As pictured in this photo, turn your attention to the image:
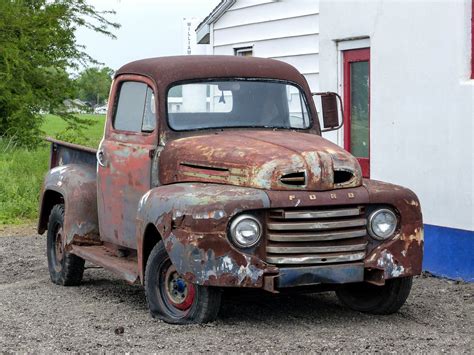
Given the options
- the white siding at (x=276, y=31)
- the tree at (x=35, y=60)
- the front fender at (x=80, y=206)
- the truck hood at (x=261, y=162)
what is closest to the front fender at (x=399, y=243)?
the truck hood at (x=261, y=162)

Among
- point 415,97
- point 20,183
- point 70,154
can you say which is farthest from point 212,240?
point 20,183

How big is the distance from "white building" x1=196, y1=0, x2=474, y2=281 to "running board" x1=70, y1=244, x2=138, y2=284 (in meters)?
2.82

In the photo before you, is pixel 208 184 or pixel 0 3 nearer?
pixel 208 184

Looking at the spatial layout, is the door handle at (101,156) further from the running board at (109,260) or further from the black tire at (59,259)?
the black tire at (59,259)

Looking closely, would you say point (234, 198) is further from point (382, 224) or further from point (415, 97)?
point (415, 97)

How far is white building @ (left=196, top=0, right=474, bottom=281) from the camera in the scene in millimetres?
9398

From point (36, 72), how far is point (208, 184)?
14.1m

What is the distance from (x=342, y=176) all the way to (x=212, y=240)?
3.48 ft

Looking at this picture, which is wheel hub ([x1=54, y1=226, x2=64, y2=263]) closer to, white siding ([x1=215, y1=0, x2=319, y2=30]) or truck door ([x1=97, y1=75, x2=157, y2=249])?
truck door ([x1=97, y1=75, x2=157, y2=249])

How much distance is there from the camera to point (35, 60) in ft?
68.4

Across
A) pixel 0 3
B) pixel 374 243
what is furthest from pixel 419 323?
pixel 0 3

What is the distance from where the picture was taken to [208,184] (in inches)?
299

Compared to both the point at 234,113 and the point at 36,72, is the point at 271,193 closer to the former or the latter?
the point at 234,113

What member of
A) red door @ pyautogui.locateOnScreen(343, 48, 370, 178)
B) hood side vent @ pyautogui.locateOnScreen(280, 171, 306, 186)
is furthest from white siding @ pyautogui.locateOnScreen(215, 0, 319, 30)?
hood side vent @ pyautogui.locateOnScreen(280, 171, 306, 186)
